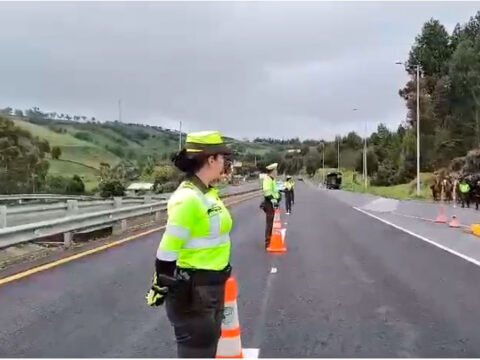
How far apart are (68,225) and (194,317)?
11.3 m

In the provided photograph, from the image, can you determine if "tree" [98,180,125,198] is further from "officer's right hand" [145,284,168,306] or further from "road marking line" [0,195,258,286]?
"officer's right hand" [145,284,168,306]

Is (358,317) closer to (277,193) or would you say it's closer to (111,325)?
(111,325)

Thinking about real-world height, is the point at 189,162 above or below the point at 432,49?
below

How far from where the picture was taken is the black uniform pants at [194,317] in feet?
13.0

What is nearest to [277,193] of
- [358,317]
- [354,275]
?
[354,275]

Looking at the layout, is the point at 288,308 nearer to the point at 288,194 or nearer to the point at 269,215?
the point at 269,215

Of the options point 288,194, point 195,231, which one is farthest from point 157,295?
point 288,194

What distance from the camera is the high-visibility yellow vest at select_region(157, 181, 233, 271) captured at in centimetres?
395

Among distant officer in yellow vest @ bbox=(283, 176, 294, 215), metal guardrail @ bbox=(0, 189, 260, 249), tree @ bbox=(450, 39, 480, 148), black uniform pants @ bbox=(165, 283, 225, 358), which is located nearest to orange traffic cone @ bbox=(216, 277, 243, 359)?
black uniform pants @ bbox=(165, 283, 225, 358)

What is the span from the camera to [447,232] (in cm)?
2103

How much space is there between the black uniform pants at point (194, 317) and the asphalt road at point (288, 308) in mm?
2465

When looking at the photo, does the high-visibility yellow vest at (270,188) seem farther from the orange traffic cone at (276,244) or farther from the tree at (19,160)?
the tree at (19,160)

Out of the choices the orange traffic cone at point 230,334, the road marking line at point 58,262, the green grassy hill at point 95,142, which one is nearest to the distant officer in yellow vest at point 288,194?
the road marking line at point 58,262

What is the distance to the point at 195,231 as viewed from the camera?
13.2 feet
